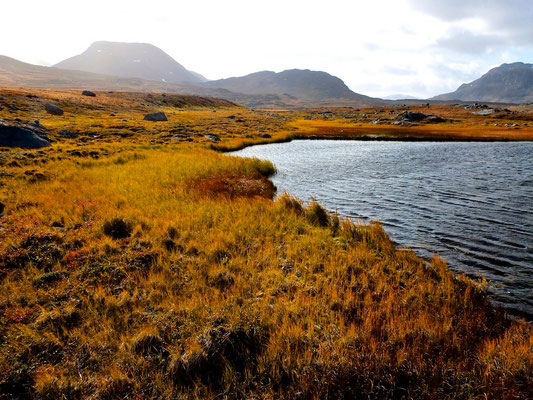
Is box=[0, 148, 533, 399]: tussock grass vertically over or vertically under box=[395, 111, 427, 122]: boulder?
under

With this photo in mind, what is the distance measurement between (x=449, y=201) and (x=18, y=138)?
42336 mm

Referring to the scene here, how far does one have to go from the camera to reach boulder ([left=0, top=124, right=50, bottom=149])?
30109 mm

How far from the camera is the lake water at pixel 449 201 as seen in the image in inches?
377

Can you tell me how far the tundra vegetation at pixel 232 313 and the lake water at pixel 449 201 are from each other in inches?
64.6

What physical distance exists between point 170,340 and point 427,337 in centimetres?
497

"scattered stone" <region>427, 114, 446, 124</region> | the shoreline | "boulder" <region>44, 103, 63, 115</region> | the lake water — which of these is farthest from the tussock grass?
"scattered stone" <region>427, 114, 446, 124</region>

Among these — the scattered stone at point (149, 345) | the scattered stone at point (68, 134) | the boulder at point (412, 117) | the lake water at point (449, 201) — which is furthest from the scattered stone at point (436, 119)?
the scattered stone at point (149, 345)

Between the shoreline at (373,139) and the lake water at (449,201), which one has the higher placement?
the shoreline at (373,139)

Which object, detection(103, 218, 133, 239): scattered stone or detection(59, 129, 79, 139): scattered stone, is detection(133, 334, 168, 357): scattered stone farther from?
detection(59, 129, 79, 139): scattered stone

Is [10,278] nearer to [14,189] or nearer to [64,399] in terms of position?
[64,399]

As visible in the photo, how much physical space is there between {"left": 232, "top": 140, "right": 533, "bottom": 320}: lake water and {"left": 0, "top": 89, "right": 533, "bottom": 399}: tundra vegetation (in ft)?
5.39

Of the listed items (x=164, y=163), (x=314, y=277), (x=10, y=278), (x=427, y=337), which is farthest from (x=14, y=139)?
(x=427, y=337)

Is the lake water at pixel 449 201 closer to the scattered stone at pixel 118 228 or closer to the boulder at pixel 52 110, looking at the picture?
the scattered stone at pixel 118 228

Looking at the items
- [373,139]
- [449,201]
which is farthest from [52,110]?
[449,201]
